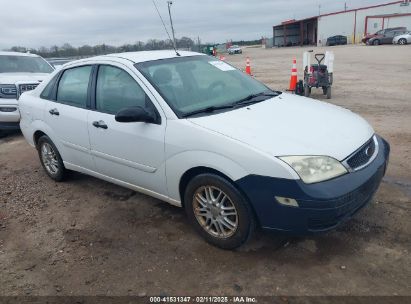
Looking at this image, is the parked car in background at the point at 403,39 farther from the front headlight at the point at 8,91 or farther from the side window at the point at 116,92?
the side window at the point at 116,92

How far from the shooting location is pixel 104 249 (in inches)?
142

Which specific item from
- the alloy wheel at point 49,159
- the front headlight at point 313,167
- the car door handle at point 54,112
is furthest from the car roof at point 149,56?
the front headlight at point 313,167

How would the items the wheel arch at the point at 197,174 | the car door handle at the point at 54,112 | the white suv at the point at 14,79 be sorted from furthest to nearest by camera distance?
the white suv at the point at 14,79
the car door handle at the point at 54,112
the wheel arch at the point at 197,174

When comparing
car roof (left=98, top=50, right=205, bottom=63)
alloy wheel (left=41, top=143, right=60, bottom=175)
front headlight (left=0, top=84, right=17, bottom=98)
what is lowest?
alloy wheel (left=41, top=143, right=60, bottom=175)

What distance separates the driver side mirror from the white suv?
5.71 m

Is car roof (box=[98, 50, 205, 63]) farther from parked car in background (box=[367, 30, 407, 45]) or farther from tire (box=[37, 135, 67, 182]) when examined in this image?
parked car in background (box=[367, 30, 407, 45])

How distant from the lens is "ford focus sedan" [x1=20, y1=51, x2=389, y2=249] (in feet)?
9.63

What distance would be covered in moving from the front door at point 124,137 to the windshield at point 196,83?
0.20 metres

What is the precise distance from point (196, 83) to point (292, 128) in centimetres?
122

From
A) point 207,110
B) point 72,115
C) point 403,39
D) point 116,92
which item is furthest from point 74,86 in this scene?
point 403,39

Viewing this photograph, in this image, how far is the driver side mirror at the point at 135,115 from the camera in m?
3.51

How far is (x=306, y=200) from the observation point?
2.84 m

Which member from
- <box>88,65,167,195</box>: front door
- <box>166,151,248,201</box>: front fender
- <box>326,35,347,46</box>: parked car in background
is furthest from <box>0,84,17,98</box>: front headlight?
<box>326,35,347,46</box>: parked car in background

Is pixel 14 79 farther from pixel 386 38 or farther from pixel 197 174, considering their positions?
pixel 386 38
